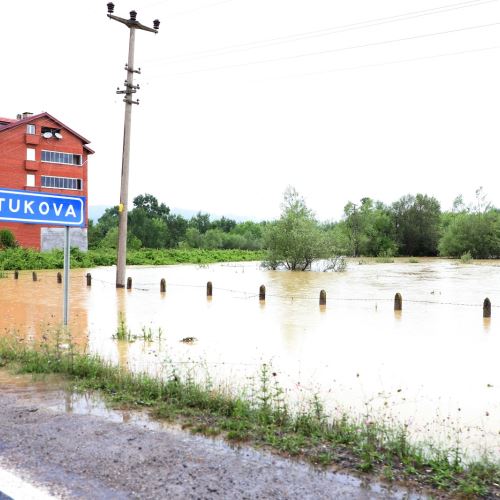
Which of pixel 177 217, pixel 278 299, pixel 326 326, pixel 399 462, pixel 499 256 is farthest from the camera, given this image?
pixel 177 217

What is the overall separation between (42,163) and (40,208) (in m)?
50.5

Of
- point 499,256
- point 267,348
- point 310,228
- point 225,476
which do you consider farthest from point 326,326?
point 499,256

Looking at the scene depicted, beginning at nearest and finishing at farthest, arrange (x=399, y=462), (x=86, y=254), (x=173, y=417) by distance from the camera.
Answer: (x=399, y=462)
(x=173, y=417)
(x=86, y=254)

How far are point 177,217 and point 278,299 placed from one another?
99033 mm

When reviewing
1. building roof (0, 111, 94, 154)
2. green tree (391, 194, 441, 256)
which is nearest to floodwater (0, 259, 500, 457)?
building roof (0, 111, 94, 154)

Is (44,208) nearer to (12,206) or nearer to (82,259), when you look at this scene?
(12,206)

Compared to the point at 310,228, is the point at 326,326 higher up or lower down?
lower down

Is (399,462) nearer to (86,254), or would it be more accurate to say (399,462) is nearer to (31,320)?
(31,320)

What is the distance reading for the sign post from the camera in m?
9.00

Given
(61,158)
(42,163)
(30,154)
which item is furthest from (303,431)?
(61,158)

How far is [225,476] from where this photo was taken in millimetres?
4438

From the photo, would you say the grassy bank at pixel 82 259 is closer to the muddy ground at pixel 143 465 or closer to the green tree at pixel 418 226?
the green tree at pixel 418 226

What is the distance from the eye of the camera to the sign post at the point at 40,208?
9000 millimetres

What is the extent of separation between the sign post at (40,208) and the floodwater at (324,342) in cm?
210
